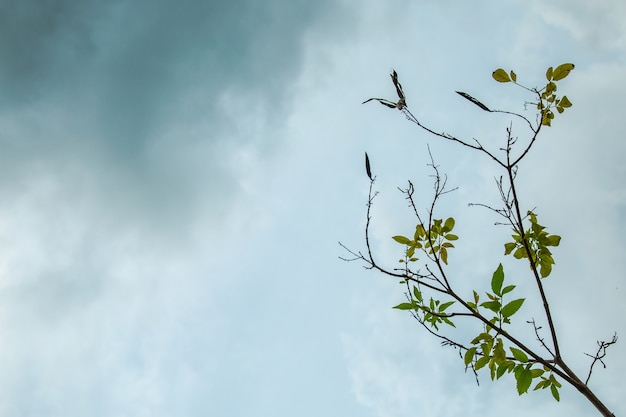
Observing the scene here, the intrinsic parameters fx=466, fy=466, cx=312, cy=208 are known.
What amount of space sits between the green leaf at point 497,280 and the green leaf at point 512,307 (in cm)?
11

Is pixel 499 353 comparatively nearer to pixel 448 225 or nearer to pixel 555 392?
pixel 555 392

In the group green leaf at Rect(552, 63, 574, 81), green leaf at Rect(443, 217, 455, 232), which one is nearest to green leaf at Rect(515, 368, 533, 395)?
green leaf at Rect(443, 217, 455, 232)

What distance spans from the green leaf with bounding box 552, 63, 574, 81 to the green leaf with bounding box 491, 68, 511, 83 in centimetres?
57

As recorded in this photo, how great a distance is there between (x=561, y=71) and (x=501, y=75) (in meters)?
0.65

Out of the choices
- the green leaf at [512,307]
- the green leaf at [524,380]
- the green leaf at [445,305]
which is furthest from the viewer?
the green leaf at [445,305]

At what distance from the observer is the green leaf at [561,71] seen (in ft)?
13.5

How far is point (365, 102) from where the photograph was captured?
12.2ft

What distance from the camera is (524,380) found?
11.4ft

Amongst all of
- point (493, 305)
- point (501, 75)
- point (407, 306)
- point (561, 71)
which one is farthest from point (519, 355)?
point (561, 71)

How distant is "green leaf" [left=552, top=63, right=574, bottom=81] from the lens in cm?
413

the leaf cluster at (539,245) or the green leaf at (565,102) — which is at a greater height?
the green leaf at (565,102)

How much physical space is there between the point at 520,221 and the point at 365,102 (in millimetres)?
1673

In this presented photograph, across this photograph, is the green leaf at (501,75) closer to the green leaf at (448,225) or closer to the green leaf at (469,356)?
the green leaf at (448,225)

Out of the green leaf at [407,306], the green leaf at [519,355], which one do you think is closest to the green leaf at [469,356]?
the green leaf at [519,355]
